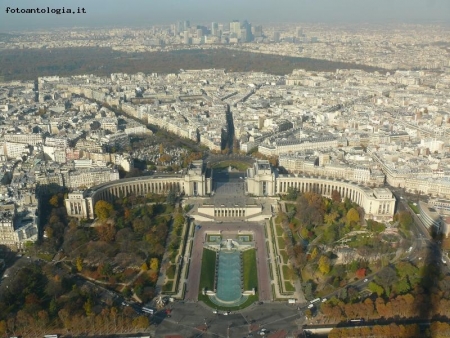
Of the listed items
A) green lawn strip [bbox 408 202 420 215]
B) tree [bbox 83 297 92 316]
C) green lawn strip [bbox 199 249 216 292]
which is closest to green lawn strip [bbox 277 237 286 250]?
green lawn strip [bbox 199 249 216 292]

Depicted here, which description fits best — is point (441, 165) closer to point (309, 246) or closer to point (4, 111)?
point (309, 246)

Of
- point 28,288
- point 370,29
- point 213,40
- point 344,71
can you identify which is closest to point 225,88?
point 344,71

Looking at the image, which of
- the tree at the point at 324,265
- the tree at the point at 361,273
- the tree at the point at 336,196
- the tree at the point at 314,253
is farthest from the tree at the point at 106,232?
the tree at the point at 336,196

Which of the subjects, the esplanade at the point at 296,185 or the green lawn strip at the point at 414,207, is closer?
the green lawn strip at the point at 414,207

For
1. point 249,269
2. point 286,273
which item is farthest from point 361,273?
point 249,269

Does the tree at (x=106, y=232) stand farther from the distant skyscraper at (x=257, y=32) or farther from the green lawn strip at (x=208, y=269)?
the distant skyscraper at (x=257, y=32)

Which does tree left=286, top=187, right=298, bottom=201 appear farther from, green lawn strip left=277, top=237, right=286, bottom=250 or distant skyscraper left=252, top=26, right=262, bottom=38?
distant skyscraper left=252, top=26, right=262, bottom=38
